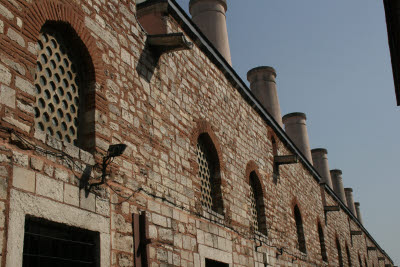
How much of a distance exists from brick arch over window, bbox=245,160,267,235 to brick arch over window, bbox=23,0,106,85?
4748 mm

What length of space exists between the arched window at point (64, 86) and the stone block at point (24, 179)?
0.66 meters

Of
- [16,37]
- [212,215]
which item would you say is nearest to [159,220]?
[212,215]

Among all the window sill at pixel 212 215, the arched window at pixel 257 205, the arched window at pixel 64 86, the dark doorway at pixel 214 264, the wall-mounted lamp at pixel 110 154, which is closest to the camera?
the arched window at pixel 64 86

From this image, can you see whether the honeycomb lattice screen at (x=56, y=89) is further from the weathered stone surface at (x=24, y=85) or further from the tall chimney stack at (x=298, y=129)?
the tall chimney stack at (x=298, y=129)

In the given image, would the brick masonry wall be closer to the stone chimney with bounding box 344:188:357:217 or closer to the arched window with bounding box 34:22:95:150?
the arched window with bounding box 34:22:95:150

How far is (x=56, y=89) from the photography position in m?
4.92

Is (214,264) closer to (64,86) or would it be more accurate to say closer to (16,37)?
(64,86)

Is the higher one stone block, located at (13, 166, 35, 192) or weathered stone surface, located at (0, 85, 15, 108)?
weathered stone surface, located at (0, 85, 15, 108)

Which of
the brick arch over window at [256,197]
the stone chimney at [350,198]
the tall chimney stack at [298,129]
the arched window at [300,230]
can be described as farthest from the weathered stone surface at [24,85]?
the stone chimney at [350,198]

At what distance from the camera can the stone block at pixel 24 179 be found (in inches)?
154

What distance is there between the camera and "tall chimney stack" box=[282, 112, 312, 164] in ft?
58.0

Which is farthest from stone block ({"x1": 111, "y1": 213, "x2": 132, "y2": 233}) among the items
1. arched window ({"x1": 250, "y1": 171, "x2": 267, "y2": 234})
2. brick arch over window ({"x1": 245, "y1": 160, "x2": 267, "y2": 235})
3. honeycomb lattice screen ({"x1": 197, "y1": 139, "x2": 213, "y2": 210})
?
arched window ({"x1": 250, "y1": 171, "x2": 267, "y2": 234})

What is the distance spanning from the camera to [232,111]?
925 centimetres

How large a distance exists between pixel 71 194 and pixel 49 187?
0.98ft
